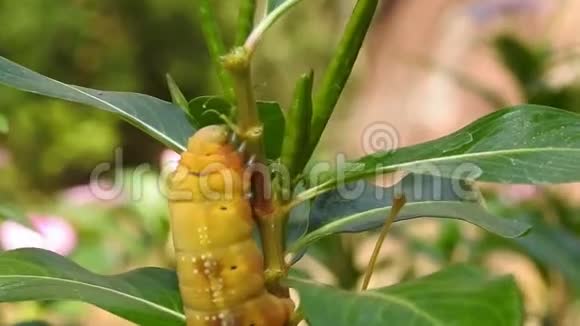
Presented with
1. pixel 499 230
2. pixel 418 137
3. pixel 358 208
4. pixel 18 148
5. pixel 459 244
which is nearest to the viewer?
pixel 499 230

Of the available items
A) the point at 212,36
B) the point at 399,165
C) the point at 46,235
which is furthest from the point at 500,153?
the point at 46,235

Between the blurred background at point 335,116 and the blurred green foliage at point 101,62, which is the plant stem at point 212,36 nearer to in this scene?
the blurred background at point 335,116

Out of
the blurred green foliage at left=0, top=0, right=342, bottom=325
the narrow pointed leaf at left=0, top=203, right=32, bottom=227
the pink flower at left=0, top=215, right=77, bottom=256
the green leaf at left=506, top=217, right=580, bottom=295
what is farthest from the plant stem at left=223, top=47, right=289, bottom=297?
the blurred green foliage at left=0, top=0, right=342, bottom=325

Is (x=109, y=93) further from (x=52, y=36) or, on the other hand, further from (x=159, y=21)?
(x=159, y=21)

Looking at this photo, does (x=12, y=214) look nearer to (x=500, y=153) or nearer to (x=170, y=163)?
(x=170, y=163)

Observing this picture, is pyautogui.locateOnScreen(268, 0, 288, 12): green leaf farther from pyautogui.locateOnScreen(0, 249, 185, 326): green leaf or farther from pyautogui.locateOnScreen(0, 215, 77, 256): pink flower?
pyautogui.locateOnScreen(0, 215, 77, 256): pink flower

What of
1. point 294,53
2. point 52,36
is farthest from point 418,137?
point 52,36

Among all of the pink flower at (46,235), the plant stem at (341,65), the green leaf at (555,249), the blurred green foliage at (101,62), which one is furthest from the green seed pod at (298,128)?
the blurred green foliage at (101,62)
